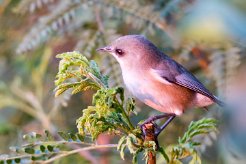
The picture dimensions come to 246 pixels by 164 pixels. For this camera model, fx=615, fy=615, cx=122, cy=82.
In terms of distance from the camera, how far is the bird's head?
1.34 meters

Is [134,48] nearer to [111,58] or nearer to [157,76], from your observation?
[157,76]

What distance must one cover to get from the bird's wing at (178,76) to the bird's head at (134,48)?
1.8 inches

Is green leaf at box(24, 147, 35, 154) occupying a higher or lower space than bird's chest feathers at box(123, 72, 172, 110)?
lower

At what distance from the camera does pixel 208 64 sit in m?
1.75

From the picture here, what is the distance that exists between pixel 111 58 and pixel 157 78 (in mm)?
282

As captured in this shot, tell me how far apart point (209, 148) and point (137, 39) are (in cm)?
54

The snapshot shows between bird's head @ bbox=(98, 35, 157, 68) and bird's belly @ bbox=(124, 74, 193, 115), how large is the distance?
0.18 ft

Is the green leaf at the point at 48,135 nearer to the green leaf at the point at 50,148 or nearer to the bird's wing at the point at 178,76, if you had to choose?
the green leaf at the point at 50,148

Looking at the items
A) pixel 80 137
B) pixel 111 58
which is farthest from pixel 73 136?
pixel 111 58

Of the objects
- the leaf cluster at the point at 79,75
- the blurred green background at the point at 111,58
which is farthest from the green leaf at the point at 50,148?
the blurred green background at the point at 111,58

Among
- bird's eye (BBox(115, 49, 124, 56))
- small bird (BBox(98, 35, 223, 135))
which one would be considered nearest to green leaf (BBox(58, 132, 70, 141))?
small bird (BBox(98, 35, 223, 135))

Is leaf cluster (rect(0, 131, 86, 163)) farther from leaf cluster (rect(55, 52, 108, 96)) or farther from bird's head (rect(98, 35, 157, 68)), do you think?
bird's head (rect(98, 35, 157, 68))

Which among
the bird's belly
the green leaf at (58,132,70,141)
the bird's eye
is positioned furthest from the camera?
the bird's eye

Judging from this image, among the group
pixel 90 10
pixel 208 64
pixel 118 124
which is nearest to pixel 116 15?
pixel 90 10
